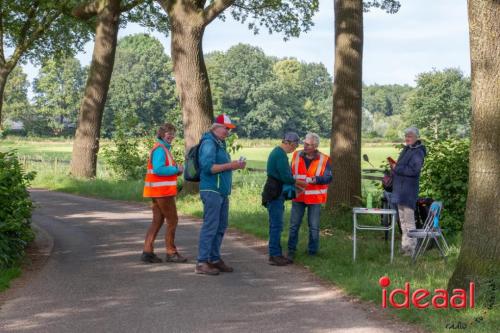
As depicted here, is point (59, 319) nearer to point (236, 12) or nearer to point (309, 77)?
point (236, 12)

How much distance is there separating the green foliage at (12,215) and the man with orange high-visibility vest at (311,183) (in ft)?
12.4

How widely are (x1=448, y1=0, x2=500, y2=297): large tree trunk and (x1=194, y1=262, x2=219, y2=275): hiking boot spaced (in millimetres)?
3254

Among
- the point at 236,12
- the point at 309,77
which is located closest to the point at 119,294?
the point at 236,12

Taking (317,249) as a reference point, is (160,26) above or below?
above

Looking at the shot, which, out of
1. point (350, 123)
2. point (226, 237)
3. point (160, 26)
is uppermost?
point (160, 26)

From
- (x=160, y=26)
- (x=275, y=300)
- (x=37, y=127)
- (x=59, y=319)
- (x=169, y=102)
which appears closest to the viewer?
(x=59, y=319)

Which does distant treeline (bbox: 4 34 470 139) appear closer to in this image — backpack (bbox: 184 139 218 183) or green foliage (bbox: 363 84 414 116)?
green foliage (bbox: 363 84 414 116)

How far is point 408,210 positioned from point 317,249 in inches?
58.4

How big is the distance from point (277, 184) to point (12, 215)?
3669 millimetres

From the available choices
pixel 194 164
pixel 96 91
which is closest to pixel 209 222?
pixel 194 164

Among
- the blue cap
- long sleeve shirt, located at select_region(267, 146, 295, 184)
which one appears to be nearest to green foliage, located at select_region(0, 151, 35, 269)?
long sleeve shirt, located at select_region(267, 146, 295, 184)

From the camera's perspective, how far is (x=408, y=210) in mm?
10828

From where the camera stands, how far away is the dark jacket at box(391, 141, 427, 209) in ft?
34.7

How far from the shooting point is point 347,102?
14344 millimetres
